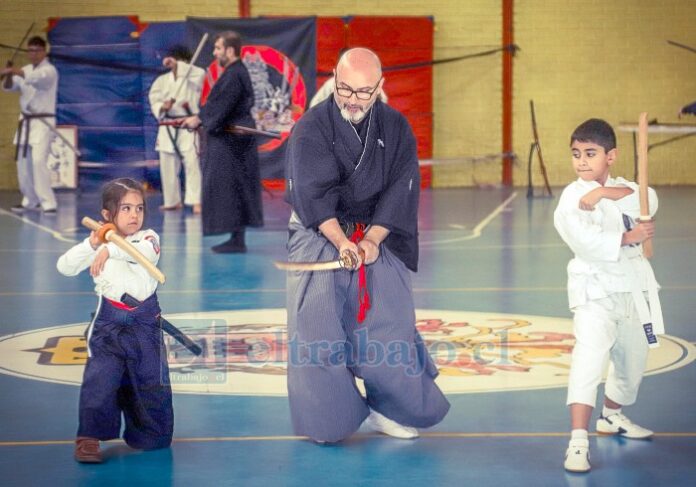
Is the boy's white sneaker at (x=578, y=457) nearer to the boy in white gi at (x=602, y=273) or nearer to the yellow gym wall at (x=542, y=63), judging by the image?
the boy in white gi at (x=602, y=273)

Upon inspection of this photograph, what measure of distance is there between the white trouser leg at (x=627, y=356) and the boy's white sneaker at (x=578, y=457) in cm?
44

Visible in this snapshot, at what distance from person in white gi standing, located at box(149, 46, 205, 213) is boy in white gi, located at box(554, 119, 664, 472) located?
10797 mm

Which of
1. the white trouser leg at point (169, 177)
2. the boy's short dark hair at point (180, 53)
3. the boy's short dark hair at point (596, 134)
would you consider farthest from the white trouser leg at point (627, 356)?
the boy's short dark hair at point (180, 53)

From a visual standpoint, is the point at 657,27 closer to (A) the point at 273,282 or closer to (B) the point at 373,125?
(A) the point at 273,282

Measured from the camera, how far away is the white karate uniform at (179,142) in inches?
592

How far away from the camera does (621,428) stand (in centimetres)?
452

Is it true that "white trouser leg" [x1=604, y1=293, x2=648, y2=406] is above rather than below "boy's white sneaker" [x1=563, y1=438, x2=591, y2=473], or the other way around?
above

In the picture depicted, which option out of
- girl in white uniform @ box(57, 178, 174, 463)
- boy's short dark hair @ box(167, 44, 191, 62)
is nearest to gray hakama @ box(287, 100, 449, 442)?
girl in white uniform @ box(57, 178, 174, 463)

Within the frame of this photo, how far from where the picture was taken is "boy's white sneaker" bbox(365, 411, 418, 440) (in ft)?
14.9

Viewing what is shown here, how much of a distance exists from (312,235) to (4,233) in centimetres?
825

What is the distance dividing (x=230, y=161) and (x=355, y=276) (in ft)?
19.7

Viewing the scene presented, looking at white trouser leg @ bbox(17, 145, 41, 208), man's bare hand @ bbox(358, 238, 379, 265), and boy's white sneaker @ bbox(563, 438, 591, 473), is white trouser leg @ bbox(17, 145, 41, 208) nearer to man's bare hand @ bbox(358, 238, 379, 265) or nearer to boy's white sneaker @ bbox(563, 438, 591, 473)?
man's bare hand @ bbox(358, 238, 379, 265)

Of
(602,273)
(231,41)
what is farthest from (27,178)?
(602,273)

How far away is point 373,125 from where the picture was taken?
4531 millimetres
